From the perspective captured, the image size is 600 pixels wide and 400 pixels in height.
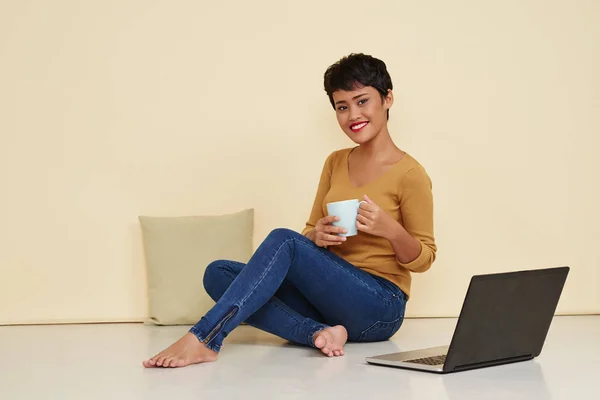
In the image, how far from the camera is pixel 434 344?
8.33 ft

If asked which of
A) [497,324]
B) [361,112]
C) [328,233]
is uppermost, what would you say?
[361,112]

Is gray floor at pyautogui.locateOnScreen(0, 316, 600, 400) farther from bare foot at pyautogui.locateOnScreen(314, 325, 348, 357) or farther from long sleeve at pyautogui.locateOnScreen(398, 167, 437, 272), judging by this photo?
long sleeve at pyautogui.locateOnScreen(398, 167, 437, 272)

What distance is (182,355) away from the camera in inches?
84.3

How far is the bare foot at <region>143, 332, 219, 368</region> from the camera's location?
7.02ft

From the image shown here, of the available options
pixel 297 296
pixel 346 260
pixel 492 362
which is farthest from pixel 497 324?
pixel 297 296

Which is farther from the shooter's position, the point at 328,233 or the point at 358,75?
the point at 358,75

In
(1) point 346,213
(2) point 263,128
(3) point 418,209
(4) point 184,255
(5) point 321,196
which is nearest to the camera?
(1) point 346,213

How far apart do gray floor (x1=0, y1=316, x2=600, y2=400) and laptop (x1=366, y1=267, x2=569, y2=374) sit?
35mm

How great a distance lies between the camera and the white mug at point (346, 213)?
2215 millimetres

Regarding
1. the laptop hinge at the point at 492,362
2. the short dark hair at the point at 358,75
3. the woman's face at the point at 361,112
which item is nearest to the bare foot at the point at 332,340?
the laptop hinge at the point at 492,362

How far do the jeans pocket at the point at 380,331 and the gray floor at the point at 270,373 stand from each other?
3cm

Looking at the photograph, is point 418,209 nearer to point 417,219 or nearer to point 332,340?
point 417,219

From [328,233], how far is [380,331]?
43cm

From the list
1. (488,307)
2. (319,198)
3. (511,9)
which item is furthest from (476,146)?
(488,307)
